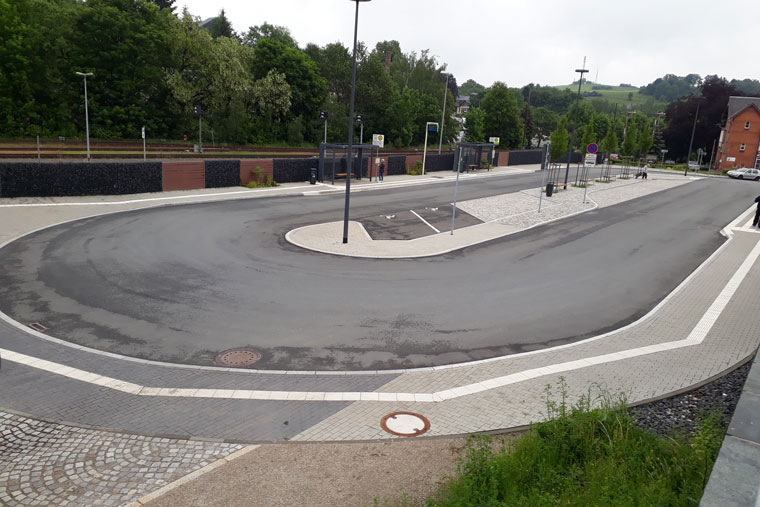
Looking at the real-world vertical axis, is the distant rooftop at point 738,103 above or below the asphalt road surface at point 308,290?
above

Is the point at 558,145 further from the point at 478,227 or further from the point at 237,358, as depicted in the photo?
the point at 237,358

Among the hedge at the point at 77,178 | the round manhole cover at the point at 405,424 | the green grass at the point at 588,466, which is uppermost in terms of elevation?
the hedge at the point at 77,178

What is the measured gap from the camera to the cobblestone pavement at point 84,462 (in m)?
6.01

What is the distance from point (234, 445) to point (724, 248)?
73.6 feet

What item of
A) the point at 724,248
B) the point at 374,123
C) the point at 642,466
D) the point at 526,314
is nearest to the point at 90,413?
the point at 642,466

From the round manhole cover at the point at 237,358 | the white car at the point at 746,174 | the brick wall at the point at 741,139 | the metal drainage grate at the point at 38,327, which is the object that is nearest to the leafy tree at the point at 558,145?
the white car at the point at 746,174

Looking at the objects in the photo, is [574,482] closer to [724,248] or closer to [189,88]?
[724,248]

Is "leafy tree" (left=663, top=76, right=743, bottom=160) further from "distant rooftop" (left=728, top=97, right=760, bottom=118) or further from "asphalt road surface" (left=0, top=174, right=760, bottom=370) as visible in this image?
"asphalt road surface" (left=0, top=174, right=760, bottom=370)

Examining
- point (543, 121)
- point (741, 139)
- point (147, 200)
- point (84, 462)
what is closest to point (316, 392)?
point (84, 462)

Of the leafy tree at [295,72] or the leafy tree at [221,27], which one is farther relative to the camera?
the leafy tree at [221,27]

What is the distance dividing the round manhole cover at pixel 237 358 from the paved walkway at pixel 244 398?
1.19ft

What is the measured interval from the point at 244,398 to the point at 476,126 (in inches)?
2722

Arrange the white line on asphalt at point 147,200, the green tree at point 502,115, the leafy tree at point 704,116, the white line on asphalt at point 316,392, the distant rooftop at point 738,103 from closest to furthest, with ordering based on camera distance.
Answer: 1. the white line on asphalt at point 316,392
2. the white line on asphalt at point 147,200
3. the distant rooftop at point 738,103
4. the green tree at point 502,115
5. the leafy tree at point 704,116

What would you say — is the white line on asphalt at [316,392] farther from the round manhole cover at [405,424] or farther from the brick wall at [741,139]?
the brick wall at [741,139]
